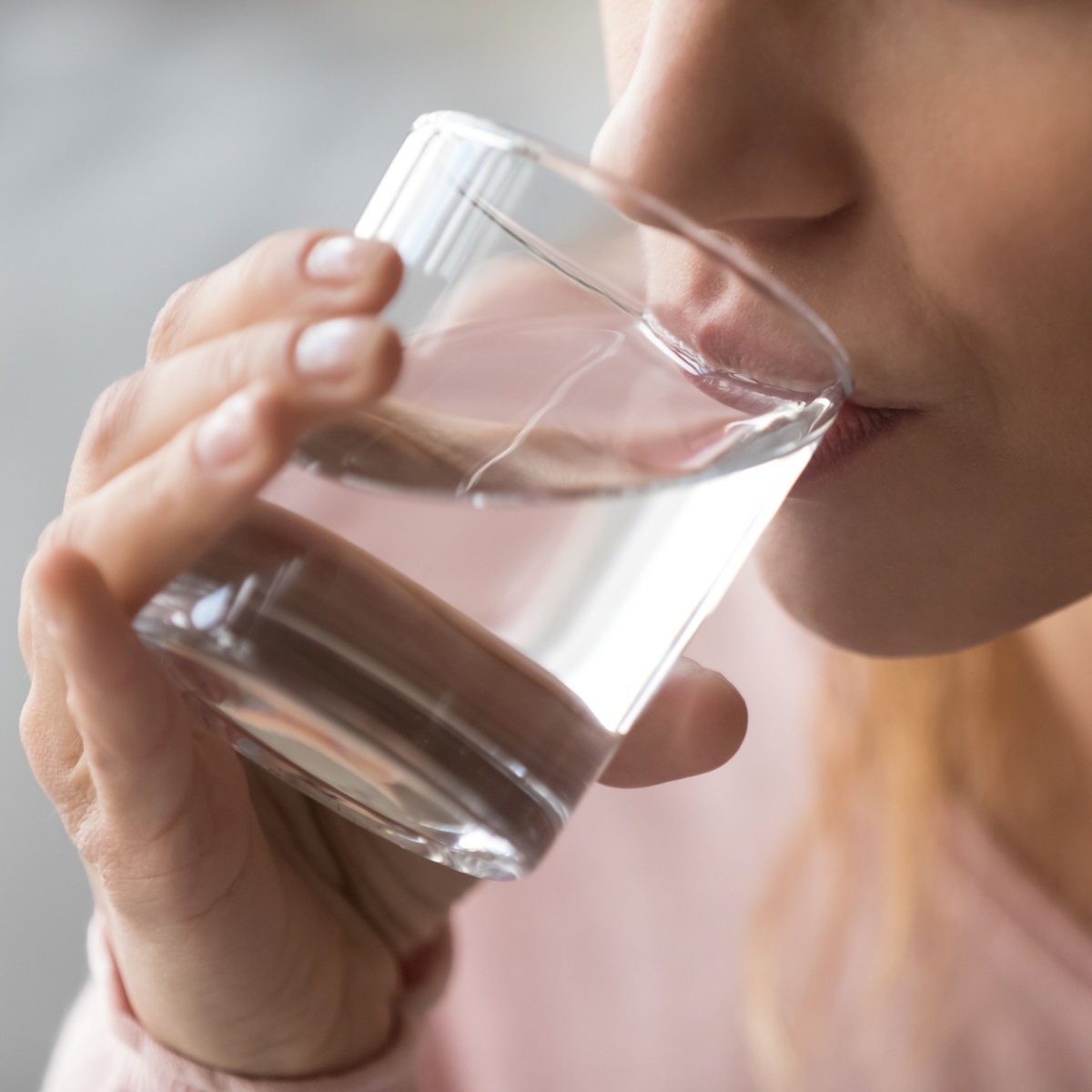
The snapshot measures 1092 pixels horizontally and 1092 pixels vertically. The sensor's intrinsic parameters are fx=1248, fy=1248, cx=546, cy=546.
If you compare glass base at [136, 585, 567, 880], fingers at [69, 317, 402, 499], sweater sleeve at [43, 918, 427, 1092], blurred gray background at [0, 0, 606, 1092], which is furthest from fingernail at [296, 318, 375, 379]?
blurred gray background at [0, 0, 606, 1092]

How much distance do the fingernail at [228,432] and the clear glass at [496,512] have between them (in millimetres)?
41

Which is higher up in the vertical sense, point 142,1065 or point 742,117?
point 742,117

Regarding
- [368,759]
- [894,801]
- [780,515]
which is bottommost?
[894,801]

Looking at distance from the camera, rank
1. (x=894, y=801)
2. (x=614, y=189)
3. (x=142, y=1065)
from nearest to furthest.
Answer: (x=614, y=189), (x=142, y=1065), (x=894, y=801)

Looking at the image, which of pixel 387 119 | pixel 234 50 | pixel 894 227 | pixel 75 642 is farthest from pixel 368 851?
pixel 234 50

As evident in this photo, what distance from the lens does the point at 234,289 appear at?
52 cm

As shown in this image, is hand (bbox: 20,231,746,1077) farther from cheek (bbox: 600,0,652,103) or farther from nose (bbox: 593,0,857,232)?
cheek (bbox: 600,0,652,103)

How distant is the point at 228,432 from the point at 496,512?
0.34 ft

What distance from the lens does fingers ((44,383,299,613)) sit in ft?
1.45

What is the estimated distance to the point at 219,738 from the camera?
730mm

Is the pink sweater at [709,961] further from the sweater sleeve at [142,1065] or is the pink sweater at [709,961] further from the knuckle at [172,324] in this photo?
the knuckle at [172,324]

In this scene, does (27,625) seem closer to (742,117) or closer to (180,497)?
(180,497)

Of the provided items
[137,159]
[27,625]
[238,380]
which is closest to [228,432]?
[238,380]

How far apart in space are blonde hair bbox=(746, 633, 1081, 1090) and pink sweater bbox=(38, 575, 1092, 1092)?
0.03m
